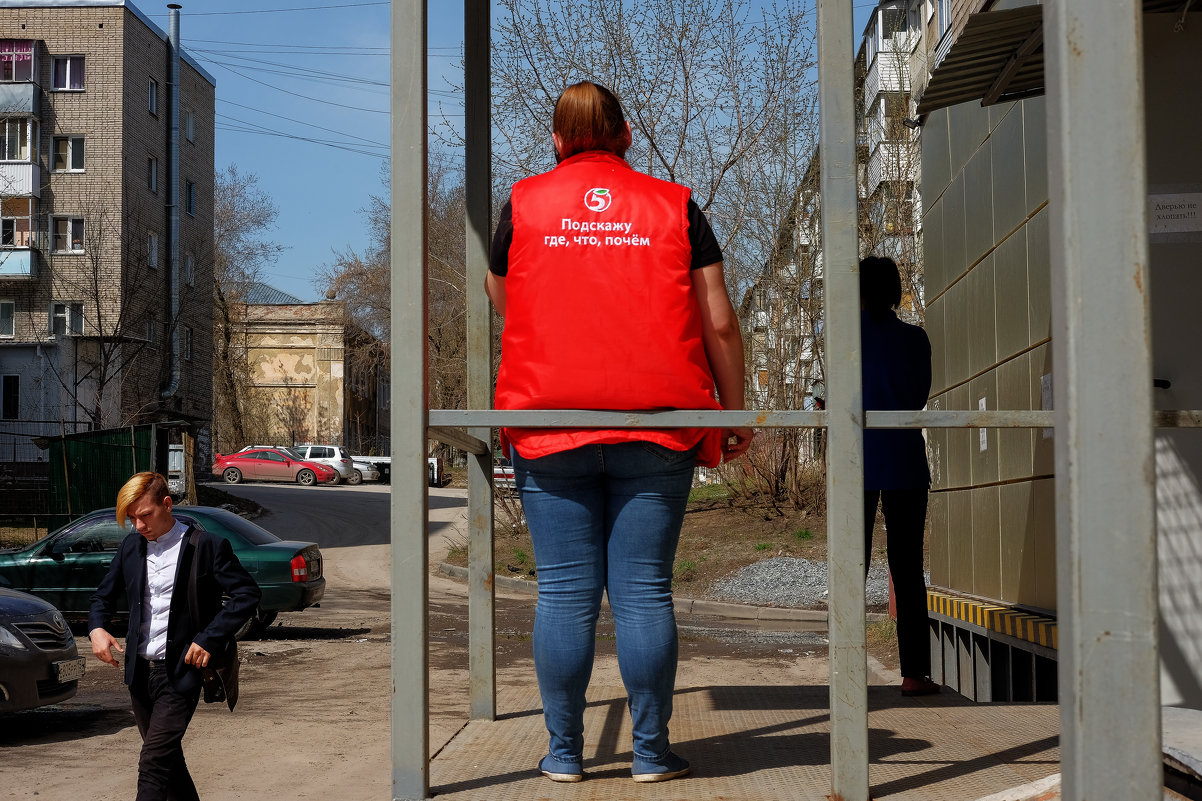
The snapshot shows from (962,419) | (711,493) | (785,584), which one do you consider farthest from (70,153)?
(962,419)

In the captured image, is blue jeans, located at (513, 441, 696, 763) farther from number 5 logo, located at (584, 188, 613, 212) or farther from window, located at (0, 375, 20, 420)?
window, located at (0, 375, 20, 420)

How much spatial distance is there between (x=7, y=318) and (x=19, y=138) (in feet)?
19.9

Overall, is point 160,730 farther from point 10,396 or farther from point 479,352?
point 10,396

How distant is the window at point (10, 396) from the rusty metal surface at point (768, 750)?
3773 cm

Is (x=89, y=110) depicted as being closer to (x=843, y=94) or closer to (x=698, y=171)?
(x=698, y=171)

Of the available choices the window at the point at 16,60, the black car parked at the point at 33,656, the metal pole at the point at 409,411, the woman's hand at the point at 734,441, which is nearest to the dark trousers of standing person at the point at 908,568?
the woman's hand at the point at 734,441

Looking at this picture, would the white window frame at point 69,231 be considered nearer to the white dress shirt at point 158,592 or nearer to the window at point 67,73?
the window at point 67,73

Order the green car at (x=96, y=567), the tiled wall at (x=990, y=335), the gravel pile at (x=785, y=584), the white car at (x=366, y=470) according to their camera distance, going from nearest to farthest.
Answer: the tiled wall at (x=990, y=335) → the green car at (x=96, y=567) → the gravel pile at (x=785, y=584) → the white car at (x=366, y=470)

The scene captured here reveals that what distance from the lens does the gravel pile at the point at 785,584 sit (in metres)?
16.2

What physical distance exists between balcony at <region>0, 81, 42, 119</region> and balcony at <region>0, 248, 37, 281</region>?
458 centimetres

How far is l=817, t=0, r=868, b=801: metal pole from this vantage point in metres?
3.10

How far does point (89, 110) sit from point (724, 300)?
42076 mm

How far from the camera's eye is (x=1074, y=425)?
8.41ft

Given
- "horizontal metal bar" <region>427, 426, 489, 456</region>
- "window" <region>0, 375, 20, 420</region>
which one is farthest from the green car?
"window" <region>0, 375, 20, 420</region>
